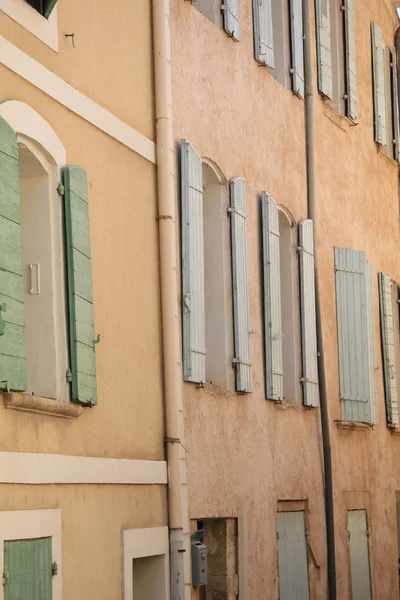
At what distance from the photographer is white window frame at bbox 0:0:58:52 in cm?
828

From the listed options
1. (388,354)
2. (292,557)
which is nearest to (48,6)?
(292,557)

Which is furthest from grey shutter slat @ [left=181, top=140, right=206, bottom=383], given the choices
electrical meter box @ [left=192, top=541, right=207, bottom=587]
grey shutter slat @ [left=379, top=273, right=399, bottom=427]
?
grey shutter slat @ [left=379, top=273, right=399, bottom=427]

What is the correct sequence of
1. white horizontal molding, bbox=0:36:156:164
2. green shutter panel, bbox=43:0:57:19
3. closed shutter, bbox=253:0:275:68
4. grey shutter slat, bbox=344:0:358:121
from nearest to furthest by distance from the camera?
white horizontal molding, bbox=0:36:156:164 → green shutter panel, bbox=43:0:57:19 → closed shutter, bbox=253:0:275:68 → grey shutter slat, bbox=344:0:358:121

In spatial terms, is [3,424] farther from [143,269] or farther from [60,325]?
[143,269]

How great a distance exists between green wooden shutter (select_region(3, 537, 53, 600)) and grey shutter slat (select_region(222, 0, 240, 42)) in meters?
5.33

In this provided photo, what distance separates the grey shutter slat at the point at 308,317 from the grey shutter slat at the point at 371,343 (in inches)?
56.0

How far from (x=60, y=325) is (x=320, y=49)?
6.92m

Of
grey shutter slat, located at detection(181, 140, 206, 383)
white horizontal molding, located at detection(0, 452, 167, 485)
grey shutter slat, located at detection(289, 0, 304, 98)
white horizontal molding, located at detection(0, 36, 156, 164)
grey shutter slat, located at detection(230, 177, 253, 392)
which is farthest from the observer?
grey shutter slat, located at detection(289, 0, 304, 98)

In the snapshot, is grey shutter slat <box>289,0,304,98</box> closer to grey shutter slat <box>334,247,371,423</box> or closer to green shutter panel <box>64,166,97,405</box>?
grey shutter slat <box>334,247,371,423</box>

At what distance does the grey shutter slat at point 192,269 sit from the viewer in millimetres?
10539

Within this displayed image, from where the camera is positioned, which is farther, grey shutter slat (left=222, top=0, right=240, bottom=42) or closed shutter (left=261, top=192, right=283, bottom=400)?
closed shutter (left=261, top=192, right=283, bottom=400)

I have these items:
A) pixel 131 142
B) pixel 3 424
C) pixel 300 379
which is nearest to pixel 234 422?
pixel 300 379

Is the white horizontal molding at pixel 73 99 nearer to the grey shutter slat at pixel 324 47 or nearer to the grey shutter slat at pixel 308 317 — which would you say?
the grey shutter slat at pixel 308 317

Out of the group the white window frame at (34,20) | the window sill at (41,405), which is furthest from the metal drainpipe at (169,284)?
the white window frame at (34,20)
